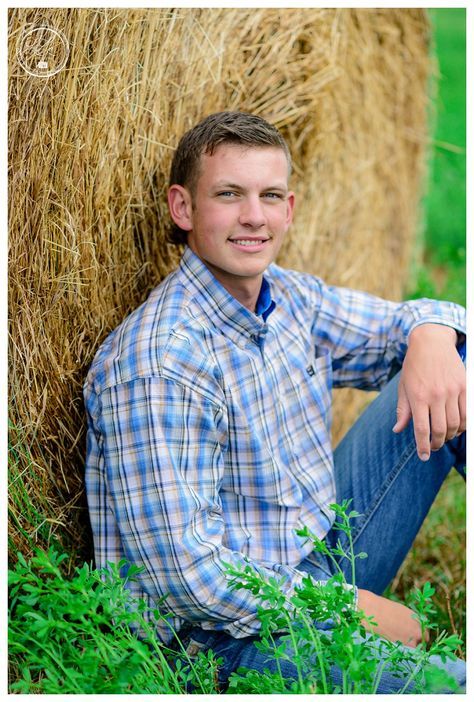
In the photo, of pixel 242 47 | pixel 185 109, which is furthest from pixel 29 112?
pixel 242 47

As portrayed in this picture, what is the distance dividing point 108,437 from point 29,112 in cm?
71

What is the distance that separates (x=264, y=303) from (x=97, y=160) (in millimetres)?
538

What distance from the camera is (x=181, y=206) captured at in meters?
2.20

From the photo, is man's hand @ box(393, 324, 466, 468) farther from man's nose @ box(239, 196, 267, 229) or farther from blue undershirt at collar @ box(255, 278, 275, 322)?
man's nose @ box(239, 196, 267, 229)

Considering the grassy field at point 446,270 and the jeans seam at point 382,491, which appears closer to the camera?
the jeans seam at point 382,491

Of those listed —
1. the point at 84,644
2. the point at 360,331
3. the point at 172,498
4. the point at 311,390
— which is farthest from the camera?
the point at 360,331

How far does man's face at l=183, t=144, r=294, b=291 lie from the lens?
2.09m

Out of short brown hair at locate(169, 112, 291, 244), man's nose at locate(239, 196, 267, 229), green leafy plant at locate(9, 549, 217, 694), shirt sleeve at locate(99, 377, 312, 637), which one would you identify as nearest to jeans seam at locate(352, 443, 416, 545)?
shirt sleeve at locate(99, 377, 312, 637)

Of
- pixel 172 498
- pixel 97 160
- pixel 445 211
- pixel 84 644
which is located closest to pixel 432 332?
pixel 172 498

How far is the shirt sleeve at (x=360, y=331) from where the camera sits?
249 centimetres

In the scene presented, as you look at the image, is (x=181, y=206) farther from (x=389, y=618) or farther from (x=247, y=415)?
(x=389, y=618)

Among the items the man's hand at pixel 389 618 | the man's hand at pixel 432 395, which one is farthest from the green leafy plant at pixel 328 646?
the man's hand at pixel 432 395

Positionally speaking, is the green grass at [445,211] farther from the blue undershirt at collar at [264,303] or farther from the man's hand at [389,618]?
the man's hand at [389,618]

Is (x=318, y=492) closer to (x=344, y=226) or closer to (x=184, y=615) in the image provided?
(x=184, y=615)
